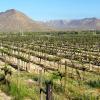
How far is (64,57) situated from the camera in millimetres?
33750

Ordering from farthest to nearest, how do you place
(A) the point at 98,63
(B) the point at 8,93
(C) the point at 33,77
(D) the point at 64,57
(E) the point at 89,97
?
(D) the point at 64,57
(A) the point at 98,63
(C) the point at 33,77
(B) the point at 8,93
(E) the point at 89,97

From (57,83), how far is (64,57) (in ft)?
53.0

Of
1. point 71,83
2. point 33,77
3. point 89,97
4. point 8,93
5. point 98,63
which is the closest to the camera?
point 89,97

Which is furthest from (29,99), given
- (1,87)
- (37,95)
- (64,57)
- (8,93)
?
(64,57)

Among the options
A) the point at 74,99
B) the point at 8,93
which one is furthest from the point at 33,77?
the point at 74,99

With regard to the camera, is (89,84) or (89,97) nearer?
(89,97)

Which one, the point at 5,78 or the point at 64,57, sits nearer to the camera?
the point at 5,78

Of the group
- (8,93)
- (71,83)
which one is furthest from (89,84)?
(8,93)

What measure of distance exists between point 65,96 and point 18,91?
1.95 m

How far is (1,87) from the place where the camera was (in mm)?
16750

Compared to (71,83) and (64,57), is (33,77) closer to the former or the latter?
(71,83)

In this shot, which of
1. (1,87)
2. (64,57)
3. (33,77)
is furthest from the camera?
(64,57)

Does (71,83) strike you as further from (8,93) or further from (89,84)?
(8,93)

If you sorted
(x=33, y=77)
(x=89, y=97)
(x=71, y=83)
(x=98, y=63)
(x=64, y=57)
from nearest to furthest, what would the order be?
(x=89, y=97), (x=71, y=83), (x=33, y=77), (x=98, y=63), (x=64, y=57)
